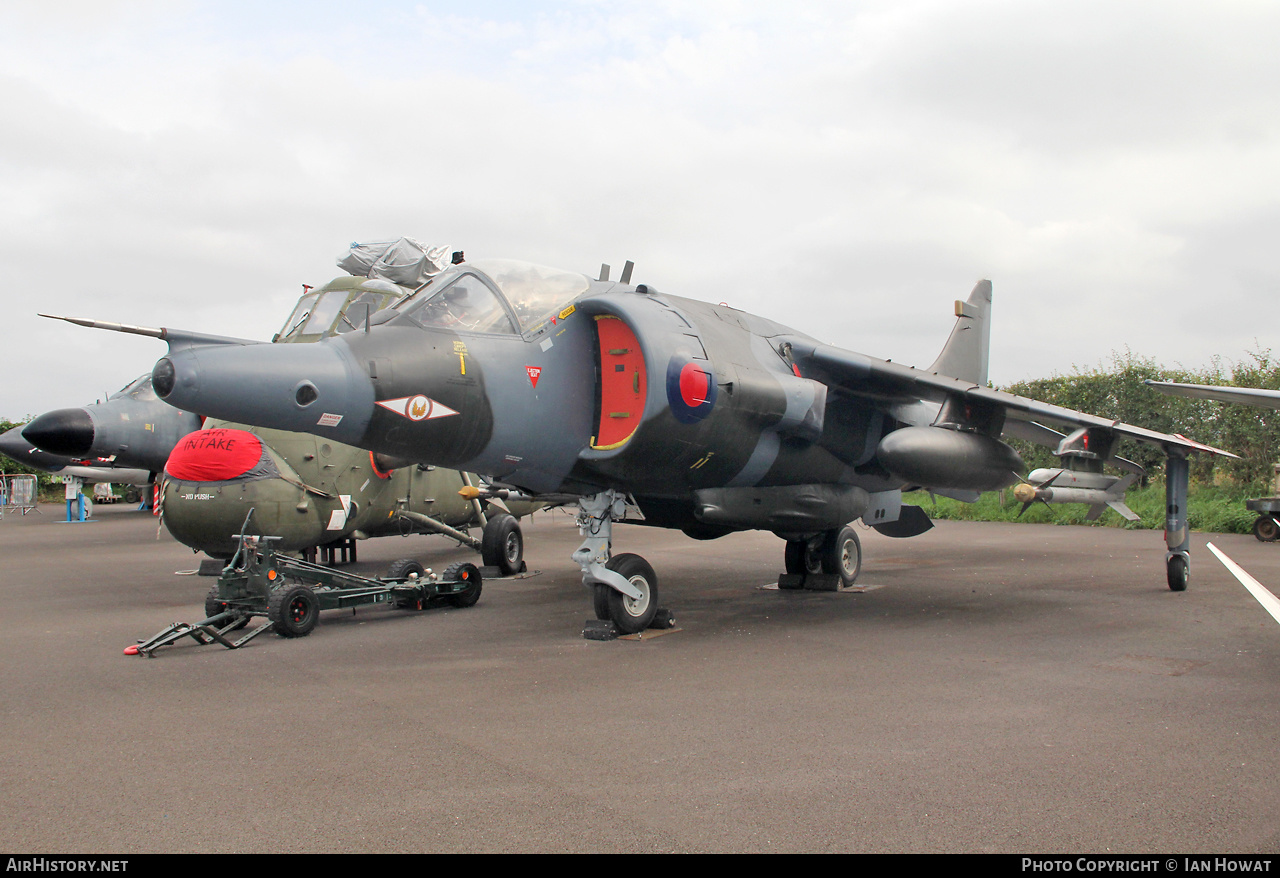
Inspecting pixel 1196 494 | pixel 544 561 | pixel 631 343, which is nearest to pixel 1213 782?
pixel 631 343

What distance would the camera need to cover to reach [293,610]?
7.17 m

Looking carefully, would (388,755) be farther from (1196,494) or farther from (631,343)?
(1196,494)

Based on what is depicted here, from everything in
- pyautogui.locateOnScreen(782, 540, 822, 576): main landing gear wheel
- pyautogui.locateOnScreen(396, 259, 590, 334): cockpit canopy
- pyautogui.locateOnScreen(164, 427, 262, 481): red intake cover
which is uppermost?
pyautogui.locateOnScreen(396, 259, 590, 334): cockpit canopy

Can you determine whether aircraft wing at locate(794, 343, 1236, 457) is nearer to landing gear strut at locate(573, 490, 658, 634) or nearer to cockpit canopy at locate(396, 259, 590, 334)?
landing gear strut at locate(573, 490, 658, 634)

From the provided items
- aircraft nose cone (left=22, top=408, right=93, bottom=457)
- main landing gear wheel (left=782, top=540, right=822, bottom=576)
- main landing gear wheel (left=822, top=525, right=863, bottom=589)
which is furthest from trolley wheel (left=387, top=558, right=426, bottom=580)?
aircraft nose cone (left=22, top=408, right=93, bottom=457)

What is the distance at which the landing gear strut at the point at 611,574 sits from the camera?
273 inches

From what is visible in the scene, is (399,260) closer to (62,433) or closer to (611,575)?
(62,433)

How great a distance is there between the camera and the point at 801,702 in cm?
491

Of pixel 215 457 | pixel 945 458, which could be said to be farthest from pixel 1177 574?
pixel 215 457

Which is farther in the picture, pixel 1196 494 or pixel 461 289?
pixel 1196 494

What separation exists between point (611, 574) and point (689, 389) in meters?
1.68

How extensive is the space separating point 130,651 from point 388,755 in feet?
11.8

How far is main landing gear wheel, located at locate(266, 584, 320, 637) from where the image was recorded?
7.01 m

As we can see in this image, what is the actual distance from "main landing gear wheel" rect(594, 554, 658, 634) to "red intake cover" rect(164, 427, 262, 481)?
4457 mm
